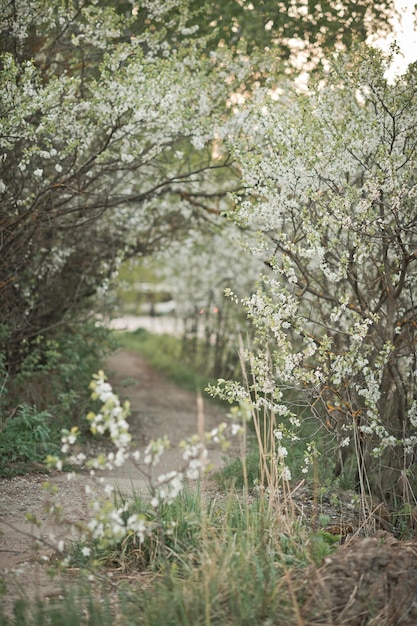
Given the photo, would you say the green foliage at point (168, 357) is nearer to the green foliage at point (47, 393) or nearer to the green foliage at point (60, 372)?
the green foliage at point (60, 372)

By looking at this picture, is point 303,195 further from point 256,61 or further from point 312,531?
point 256,61

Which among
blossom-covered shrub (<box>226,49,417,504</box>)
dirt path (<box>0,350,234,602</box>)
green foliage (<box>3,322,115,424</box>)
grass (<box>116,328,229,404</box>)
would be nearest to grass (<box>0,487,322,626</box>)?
dirt path (<box>0,350,234,602</box>)

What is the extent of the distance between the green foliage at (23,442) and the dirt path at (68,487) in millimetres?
217

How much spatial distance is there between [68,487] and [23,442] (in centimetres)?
84

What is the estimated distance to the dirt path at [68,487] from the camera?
3.94 meters

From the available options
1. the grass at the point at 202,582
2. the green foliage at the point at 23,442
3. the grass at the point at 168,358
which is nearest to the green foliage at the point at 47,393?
the green foliage at the point at 23,442

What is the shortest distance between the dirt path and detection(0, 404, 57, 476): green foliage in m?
0.22

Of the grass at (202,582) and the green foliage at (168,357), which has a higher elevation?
the green foliage at (168,357)

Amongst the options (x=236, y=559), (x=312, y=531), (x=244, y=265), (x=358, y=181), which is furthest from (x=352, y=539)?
(x=244, y=265)

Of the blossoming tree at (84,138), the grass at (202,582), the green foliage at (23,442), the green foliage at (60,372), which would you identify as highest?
the blossoming tree at (84,138)

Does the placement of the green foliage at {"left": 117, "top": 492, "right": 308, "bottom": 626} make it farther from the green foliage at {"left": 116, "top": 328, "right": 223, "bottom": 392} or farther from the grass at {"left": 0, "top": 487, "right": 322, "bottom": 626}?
the green foliage at {"left": 116, "top": 328, "right": 223, "bottom": 392}

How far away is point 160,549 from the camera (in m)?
4.12

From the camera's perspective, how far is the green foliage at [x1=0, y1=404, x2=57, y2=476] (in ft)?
20.5

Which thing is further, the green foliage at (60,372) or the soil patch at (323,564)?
the green foliage at (60,372)
